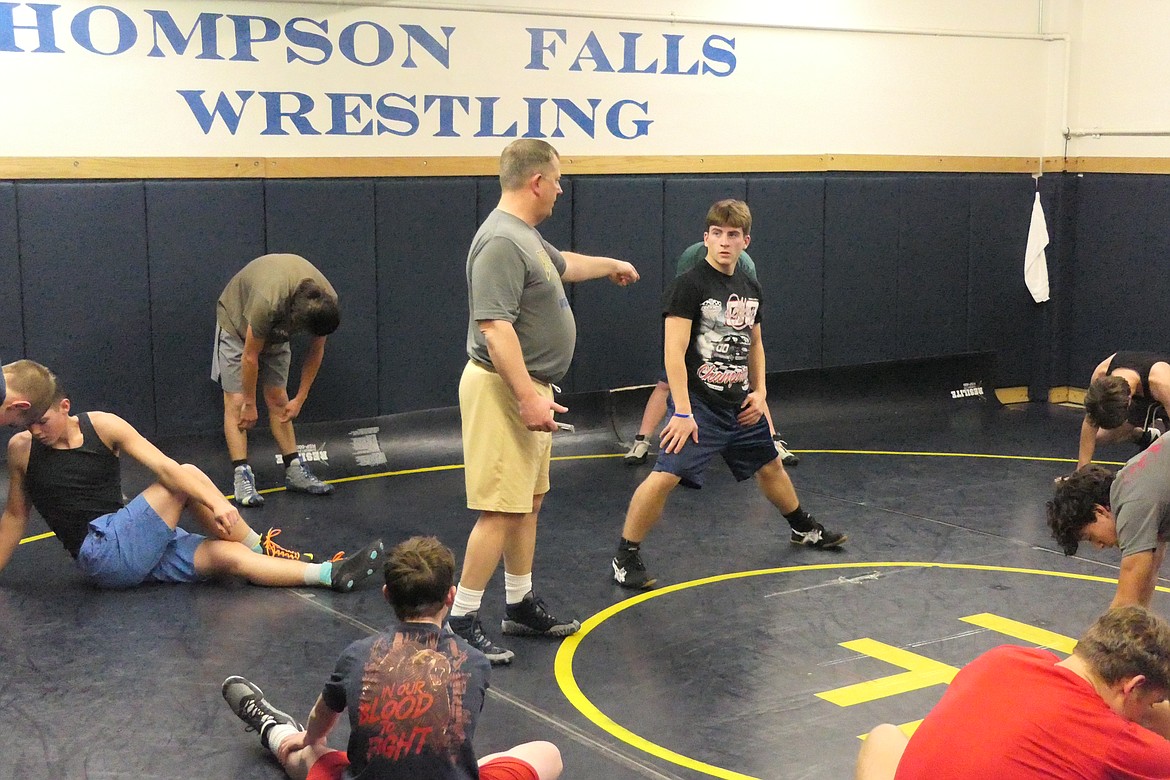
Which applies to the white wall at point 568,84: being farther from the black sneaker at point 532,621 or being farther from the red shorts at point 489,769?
the red shorts at point 489,769

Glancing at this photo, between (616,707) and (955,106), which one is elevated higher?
(955,106)

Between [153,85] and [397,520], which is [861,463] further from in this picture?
[153,85]

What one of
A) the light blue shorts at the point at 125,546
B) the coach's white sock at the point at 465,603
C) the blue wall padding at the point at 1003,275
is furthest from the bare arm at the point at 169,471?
the blue wall padding at the point at 1003,275

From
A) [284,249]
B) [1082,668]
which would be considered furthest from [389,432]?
[1082,668]

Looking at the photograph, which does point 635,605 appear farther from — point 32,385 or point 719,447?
point 32,385

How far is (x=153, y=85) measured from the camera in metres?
7.31

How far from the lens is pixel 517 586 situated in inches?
194

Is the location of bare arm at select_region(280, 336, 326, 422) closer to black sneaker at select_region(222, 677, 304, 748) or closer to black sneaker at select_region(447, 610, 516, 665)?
black sneaker at select_region(447, 610, 516, 665)

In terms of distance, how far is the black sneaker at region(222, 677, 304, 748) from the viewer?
3959mm

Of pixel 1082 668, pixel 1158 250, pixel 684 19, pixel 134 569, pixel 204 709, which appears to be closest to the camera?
pixel 1082 668

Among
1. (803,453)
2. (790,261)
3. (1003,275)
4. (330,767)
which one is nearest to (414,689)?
(330,767)

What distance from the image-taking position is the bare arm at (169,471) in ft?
17.3

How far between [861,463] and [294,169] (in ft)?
12.6

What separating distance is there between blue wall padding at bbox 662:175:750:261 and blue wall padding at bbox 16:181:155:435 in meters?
3.44
